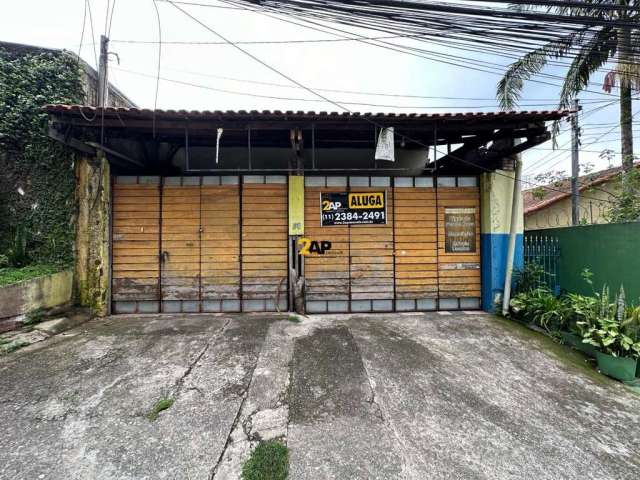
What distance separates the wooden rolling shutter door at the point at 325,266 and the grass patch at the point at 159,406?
2771mm

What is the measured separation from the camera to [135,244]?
4.80 meters

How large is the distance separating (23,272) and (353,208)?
5521 mm

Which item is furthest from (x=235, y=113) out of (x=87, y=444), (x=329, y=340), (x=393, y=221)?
(x=87, y=444)

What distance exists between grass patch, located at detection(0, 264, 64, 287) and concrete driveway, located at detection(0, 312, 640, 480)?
1.06 metres

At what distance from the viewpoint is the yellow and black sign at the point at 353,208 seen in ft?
16.2

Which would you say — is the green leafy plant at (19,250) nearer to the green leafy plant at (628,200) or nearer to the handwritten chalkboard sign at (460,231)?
the handwritten chalkboard sign at (460,231)

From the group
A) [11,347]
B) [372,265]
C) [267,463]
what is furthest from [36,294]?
[372,265]

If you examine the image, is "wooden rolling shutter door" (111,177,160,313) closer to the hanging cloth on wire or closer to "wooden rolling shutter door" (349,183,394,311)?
"wooden rolling shutter door" (349,183,394,311)

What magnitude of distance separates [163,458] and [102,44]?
874 cm

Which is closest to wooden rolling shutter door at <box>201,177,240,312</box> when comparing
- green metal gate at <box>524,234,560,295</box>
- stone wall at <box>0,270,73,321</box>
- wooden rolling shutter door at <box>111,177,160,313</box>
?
wooden rolling shutter door at <box>111,177,160,313</box>

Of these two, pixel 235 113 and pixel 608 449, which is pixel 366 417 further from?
pixel 235 113

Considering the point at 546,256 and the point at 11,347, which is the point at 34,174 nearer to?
the point at 11,347

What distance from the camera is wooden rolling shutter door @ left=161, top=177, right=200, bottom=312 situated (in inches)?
→ 189

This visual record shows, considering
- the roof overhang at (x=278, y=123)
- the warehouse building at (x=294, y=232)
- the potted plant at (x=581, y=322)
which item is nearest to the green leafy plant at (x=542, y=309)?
the potted plant at (x=581, y=322)
